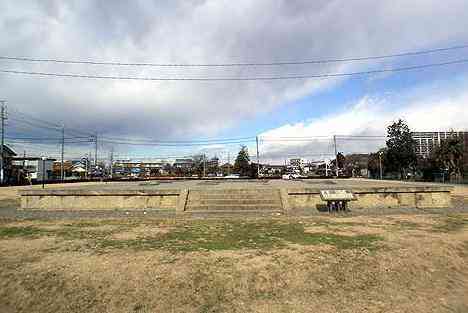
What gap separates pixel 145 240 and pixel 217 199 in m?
5.70

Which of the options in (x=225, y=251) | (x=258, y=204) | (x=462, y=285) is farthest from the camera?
(x=258, y=204)

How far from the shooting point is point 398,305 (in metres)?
4.31

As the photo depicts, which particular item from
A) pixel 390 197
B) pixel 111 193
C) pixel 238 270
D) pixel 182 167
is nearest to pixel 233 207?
pixel 111 193

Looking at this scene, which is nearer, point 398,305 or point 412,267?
point 398,305

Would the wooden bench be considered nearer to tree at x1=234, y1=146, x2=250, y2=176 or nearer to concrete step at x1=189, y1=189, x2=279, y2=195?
concrete step at x1=189, y1=189, x2=279, y2=195

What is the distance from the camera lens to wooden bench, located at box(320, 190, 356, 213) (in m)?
11.2

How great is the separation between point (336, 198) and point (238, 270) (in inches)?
273

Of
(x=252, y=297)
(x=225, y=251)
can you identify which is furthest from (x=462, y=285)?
(x=225, y=251)

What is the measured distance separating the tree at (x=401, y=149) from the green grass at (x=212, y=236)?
4305 centimetres

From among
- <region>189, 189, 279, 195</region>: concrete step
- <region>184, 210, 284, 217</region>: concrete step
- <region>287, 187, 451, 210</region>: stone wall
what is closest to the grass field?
<region>184, 210, 284, 217</region>: concrete step

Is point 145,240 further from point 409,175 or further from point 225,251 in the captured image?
point 409,175

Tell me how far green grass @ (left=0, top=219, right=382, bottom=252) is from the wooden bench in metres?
2.50

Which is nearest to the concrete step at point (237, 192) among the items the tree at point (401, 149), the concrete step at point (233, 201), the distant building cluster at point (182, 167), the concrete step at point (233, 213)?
the concrete step at point (233, 201)

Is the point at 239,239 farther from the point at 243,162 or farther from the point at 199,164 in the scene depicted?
the point at 199,164
